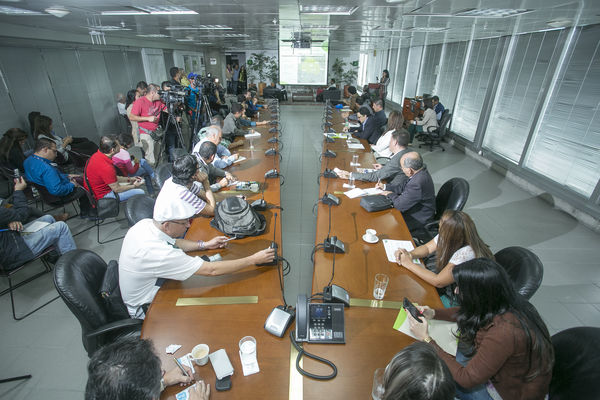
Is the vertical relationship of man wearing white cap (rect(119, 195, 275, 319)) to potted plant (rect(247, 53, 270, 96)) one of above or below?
below

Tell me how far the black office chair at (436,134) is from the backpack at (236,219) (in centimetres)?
630

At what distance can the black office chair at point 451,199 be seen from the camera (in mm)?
2883

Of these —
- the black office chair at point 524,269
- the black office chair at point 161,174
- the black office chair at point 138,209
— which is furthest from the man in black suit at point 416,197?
the black office chair at point 161,174

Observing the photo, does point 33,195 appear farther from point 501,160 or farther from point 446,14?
point 501,160

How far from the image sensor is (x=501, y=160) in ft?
19.5

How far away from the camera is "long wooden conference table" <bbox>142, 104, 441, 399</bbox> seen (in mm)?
1349

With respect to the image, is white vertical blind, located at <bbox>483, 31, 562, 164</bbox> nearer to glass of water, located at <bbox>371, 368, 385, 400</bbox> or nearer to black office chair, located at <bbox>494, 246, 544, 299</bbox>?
black office chair, located at <bbox>494, 246, 544, 299</bbox>

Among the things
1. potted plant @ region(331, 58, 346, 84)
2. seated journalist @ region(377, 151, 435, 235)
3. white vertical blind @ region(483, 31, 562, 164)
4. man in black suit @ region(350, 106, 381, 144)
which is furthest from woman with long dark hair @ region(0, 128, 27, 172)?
potted plant @ region(331, 58, 346, 84)

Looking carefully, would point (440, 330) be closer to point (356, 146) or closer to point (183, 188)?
point (183, 188)

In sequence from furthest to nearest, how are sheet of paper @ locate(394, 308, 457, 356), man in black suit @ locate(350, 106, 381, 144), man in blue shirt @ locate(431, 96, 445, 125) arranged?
man in blue shirt @ locate(431, 96, 445, 125)
man in black suit @ locate(350, 106, 381, 144)
sheet of paper @ locate(394, 308, 457, 356)

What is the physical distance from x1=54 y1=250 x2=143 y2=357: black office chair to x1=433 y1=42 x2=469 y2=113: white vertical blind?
30.2 feet

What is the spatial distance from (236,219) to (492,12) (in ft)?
12.7

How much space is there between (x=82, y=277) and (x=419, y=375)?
6.05 feet

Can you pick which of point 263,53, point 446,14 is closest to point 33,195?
point 446,14
